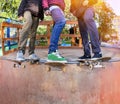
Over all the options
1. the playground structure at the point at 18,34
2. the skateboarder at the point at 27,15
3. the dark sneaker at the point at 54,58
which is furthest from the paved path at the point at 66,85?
the playground structure at the point at 18,34

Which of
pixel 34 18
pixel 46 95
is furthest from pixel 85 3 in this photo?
pixel 46 95

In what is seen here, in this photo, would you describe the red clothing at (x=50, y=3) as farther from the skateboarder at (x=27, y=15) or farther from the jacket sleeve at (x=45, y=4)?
the skateboarder at (x=27, y=15)

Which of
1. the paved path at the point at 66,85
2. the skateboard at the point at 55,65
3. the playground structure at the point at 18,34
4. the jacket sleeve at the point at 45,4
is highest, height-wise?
the jacket sleeve at the point at 45,4

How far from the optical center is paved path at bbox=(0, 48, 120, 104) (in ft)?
16.5

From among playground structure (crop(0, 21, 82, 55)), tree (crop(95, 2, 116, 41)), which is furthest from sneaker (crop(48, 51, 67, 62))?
tree (crop(95, 2, 116, 41))

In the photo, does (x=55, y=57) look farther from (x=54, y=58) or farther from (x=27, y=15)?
(x=27, y=15)

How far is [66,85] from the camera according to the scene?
5016 millimetres

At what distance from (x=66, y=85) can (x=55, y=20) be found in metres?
1.06

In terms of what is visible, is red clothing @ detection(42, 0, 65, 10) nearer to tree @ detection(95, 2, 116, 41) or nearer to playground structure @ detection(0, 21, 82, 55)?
playground structure @ detection(0, 21, 82, 55)

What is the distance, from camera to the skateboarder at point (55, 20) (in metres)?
5.29

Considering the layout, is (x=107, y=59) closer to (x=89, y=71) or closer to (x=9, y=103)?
(x=89, y=71)

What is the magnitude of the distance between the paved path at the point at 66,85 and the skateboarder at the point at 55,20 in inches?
11.9

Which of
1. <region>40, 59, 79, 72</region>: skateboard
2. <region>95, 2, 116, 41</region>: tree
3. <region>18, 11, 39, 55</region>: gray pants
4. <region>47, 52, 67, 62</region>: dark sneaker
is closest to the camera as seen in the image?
<region>40, 59, 79, 72</region>: skateboard

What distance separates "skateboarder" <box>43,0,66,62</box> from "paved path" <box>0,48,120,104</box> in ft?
1.00
